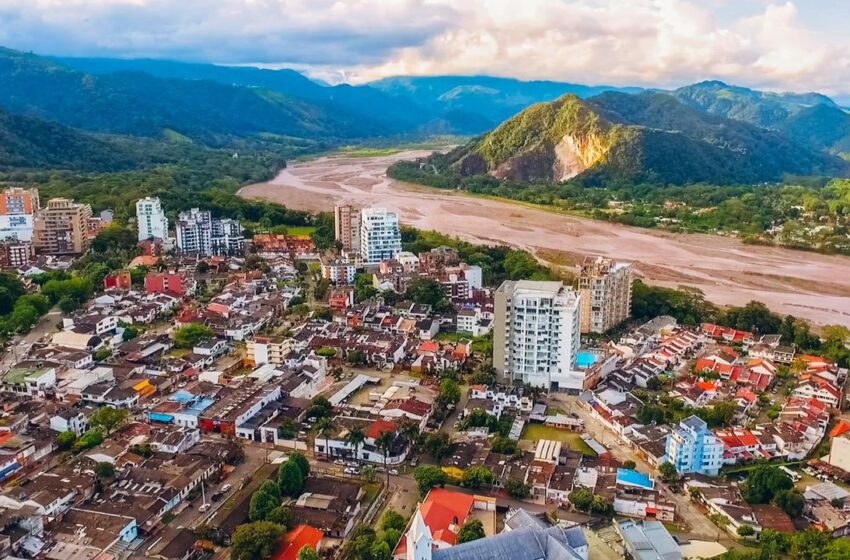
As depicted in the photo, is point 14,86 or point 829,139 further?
point 829,139

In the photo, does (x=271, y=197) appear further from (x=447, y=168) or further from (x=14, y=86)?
(x=14, y=86)

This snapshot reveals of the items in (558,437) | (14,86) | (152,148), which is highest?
(14,86)

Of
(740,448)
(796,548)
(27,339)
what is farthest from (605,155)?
(796,548)

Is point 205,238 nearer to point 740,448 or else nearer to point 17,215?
point 17,215

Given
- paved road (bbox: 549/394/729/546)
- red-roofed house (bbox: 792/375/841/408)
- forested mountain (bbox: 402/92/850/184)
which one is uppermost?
forested mountain (bbox: 402/92/850/184)

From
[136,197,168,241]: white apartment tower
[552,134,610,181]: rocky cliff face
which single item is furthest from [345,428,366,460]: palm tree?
[552,134,610,181]: rocky cliff face

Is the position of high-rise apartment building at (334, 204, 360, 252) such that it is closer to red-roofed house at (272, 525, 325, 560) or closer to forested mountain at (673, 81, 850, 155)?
red-roofed house at (272, 525, 325, 560)

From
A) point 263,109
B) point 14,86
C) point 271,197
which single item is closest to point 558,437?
point 271,197
